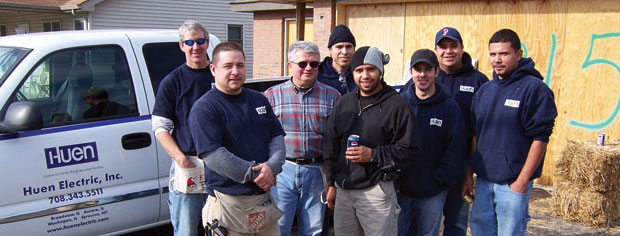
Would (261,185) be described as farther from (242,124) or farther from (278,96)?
(278,96)

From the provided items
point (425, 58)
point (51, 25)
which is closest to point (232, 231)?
point (425, 58)

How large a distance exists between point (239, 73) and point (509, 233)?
2.04 metres

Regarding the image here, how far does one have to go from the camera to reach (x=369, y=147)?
10.2 feet

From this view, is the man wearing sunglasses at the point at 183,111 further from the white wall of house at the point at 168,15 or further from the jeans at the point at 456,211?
the white wall of house at the point at 168,15

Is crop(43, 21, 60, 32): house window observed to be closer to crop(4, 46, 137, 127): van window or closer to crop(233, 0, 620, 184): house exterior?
crop(233, 0, 620, 184): house exterior

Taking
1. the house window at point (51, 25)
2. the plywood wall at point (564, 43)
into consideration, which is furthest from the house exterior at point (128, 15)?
the plywood wall at point (564, 43)

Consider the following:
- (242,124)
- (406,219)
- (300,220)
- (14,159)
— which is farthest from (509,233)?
(14,159)

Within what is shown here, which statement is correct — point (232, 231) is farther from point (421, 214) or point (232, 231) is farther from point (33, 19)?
point (33, 19)

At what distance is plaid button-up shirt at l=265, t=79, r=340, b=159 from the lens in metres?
3.38

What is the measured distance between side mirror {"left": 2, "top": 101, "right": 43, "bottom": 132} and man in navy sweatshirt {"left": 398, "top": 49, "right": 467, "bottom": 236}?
2.46 m

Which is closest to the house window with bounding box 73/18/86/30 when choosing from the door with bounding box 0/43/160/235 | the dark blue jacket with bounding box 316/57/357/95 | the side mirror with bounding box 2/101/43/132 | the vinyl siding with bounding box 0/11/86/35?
the vinyl siding with bounding box 0/11/86/35

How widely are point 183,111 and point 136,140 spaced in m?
0.81

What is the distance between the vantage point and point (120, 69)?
3.98 m

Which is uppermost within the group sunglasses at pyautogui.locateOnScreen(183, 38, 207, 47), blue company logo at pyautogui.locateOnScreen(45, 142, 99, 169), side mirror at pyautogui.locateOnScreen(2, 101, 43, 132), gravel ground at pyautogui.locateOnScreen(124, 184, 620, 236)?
sunglasses at pyautogui.locateOnScreen(183, 38, 207, 47)
